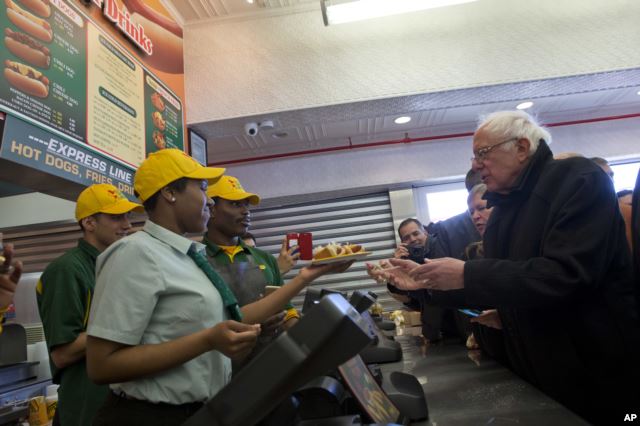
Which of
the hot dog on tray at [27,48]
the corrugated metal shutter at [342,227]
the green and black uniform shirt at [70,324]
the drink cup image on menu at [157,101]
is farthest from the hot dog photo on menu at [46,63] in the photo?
the corrugated metal shutter at [342,227]

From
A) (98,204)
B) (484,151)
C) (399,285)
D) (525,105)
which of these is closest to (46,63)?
(98,204)

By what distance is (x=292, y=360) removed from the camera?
55cm

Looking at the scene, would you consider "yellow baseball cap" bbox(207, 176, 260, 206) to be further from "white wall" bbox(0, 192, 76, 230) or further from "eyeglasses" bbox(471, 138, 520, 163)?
"white wall" bbox(0, 192, 76, 230)

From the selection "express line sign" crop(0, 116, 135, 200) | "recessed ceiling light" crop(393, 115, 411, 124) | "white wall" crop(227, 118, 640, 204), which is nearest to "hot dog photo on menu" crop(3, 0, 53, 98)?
→ "express line sign" crop(0, 116, 135, 200)

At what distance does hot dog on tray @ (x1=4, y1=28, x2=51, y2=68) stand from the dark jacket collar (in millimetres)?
2503

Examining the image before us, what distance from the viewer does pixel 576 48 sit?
3854 mm

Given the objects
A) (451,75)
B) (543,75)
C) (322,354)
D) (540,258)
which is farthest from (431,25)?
(322,354)

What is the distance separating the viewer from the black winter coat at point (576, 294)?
1.42 meters

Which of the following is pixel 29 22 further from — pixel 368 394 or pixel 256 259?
pixel 368 394

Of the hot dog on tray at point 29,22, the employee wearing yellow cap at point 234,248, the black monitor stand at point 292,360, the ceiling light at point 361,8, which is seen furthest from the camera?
the ceiling light at point 361,8

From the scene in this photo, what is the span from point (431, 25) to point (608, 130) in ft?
12.7

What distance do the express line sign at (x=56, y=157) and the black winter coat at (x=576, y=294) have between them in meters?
2.16

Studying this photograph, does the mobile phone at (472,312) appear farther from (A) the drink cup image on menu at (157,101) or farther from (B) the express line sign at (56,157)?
(A) the drink cup image on menu at (157,101)

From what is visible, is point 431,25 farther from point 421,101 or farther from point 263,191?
point 263,191
